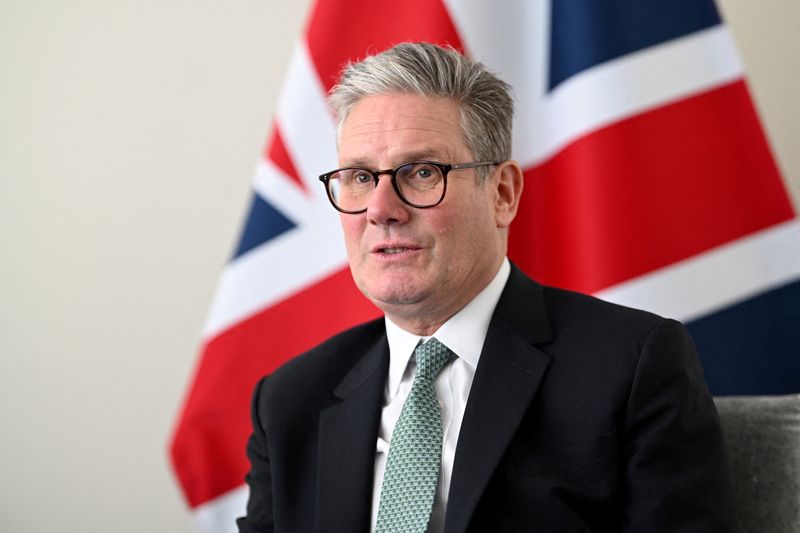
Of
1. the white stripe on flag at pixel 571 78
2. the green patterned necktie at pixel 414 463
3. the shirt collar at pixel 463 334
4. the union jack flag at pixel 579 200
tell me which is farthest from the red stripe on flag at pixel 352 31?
the green patterned necktie at pixel 414 463

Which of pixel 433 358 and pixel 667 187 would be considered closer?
pixel 433 358

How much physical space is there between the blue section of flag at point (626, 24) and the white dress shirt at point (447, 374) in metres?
0.70

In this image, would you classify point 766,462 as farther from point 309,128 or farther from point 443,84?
point 309,128

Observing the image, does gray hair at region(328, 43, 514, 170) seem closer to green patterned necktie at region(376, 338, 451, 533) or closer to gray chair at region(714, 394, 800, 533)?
green patterned necktie at region(376, 338, 451, 533)

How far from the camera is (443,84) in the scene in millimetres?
1569

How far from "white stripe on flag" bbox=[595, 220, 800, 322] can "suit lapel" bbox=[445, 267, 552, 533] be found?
566 millimetres

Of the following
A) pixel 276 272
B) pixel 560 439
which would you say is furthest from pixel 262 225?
pixel 560 439

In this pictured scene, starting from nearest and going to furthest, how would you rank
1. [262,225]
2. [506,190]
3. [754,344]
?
[506,190] → [754,344] → [262,225]

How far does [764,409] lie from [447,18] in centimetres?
121

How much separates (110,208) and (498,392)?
62.4 inches

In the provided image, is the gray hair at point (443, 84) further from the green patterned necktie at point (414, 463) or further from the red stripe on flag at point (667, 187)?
the red stripe on flag at point (667, 187)

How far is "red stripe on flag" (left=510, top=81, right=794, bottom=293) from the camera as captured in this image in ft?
6.77

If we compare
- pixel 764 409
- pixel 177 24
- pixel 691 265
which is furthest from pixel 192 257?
pixel 764 409

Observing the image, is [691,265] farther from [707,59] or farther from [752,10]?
[752,10]
